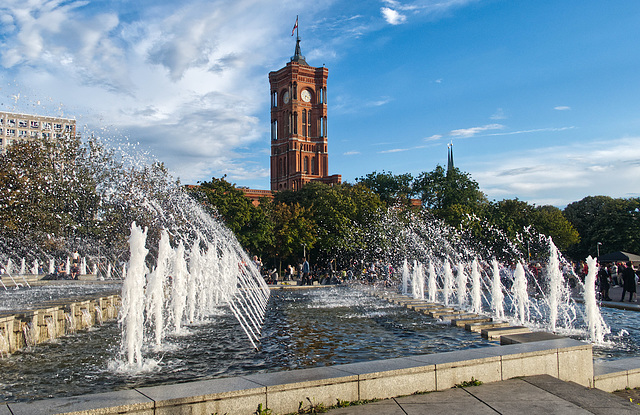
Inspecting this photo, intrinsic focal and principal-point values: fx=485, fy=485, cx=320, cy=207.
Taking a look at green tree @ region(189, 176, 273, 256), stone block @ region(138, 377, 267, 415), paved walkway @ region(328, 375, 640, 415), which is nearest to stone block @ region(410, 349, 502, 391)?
paved walkway @ region(328, 375, 640, 415)

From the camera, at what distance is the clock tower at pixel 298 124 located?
9538 centimetres

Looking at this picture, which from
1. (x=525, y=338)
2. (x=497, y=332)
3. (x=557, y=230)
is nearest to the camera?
(x=525, y=338)

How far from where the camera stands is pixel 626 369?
675 cm

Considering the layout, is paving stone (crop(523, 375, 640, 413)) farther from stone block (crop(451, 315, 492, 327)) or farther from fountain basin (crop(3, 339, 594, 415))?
stone block (crop(451, 315, 492, 327))

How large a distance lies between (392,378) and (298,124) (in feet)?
305

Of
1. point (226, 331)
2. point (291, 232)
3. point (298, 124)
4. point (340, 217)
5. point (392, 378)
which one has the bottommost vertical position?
point (226, 331)

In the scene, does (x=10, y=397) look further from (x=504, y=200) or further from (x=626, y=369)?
(x=504, y=200)

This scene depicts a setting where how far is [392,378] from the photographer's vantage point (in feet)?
17.4

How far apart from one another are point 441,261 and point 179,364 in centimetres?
3515

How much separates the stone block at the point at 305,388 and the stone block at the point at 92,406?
114 centimetres

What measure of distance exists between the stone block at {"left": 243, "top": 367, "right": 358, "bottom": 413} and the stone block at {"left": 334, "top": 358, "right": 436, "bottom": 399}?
0.43ft

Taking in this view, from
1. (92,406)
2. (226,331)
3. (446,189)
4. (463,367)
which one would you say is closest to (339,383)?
(463,367)

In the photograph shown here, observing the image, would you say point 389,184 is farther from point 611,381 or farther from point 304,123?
point 611,381

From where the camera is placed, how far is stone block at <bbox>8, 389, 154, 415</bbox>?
411 centimetres
